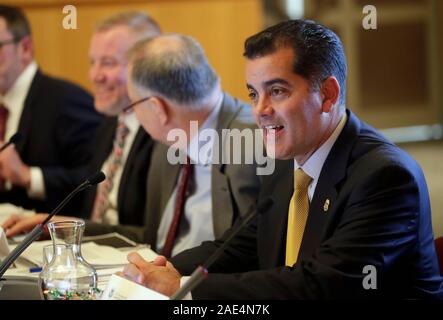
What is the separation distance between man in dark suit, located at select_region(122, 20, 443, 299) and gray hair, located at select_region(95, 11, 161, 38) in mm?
1462

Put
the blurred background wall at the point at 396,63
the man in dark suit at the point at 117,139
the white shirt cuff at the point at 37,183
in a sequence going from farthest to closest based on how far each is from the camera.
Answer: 1. the blurred background wall at the point at 396,63
2. the white shirt cuff at the point at 37,183
3. the man in dark suit at the point at 117,139

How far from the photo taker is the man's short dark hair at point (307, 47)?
2.04 meters

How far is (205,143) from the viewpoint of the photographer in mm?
2850

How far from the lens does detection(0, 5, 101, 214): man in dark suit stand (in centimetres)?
372

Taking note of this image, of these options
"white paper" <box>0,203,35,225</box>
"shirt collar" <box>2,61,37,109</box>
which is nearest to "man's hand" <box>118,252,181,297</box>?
"white paper" <box>0,203,35,225</box>

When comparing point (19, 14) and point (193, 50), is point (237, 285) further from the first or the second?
point (19, 14)

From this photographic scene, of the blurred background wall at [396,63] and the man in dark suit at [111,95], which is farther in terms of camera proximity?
the blurred background wall at [396,63]

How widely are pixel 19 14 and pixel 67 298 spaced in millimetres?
2624

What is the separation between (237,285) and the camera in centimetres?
188

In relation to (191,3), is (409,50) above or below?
below

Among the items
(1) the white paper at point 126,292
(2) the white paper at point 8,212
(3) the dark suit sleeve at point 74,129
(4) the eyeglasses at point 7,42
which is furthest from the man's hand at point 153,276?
(4) the eyeglasses at point 7,42

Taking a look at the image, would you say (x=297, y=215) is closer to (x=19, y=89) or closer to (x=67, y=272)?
(x=67, y=272)

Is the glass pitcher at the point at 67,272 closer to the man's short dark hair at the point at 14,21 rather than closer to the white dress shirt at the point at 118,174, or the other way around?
the white dress shirt at the point at 118,174
